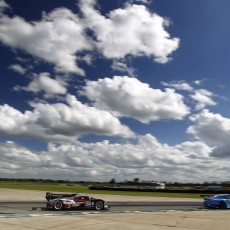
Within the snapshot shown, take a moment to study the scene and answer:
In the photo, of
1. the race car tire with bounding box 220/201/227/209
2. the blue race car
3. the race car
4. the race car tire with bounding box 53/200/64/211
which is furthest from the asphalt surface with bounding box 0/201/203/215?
the race car tire with bounding box 220/201/227/209

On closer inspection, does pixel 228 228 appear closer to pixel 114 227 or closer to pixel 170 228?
pixel 170 228

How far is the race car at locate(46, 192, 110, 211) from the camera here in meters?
22.0

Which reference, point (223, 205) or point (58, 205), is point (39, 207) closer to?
point (58, 205)

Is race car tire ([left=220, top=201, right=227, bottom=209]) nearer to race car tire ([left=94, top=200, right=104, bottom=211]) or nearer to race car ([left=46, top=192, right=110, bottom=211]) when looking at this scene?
race car ([left=46, top=192, right=110, bottom=211])

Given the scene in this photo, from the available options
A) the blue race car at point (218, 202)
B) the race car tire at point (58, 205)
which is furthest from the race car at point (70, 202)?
the blue race car at point (218, 202)

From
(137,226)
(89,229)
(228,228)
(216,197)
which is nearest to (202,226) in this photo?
(228,228)

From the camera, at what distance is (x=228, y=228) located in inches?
544

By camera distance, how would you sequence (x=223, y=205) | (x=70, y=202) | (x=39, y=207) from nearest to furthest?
1. (x=70, y=202)
2. (x=39, y=207)
3. (x=223, y=205)

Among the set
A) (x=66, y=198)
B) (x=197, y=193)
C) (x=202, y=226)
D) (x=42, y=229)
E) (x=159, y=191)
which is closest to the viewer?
(x=42, y=229)

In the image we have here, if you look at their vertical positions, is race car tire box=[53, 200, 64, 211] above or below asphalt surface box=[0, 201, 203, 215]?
above

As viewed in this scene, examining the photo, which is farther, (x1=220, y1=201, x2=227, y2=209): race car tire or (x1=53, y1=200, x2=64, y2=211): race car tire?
(x1=220, y1=201, x2=227, y2=209): race car tire

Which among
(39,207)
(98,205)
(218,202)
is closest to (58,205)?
(39,207)

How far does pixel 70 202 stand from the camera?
A: 74.1 ft

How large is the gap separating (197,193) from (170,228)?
49.2m
